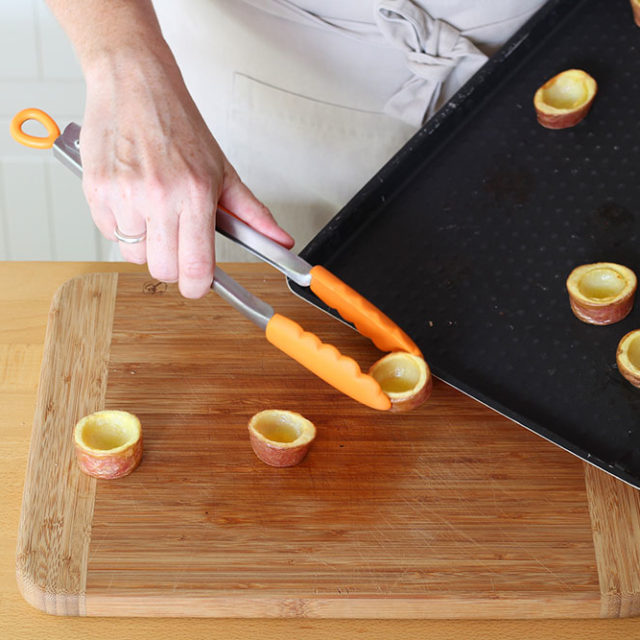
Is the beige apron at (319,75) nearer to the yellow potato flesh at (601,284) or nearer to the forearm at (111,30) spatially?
the forearm at (111,30)

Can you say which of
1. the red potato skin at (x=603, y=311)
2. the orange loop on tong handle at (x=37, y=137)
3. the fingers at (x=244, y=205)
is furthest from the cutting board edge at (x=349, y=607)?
the orange loop on tong handle at (x=37, y=137)

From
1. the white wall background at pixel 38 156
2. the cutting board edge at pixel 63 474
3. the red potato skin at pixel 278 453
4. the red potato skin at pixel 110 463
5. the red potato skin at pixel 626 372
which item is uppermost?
the red potato skin at pixel 626 372

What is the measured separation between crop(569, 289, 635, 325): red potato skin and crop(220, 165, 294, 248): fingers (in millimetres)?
557

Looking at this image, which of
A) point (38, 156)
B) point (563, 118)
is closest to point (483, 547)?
point (563, 118)

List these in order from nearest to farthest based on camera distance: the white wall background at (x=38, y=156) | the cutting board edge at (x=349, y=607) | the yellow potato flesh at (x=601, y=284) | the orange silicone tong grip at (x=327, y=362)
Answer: the cutting board edge at (x=349, y=607) → the orange silicone tong grip at (x=327, y=362) → the yellow potato flesh at (x=601, y=284) → the white wall background at (x=38, y=156)

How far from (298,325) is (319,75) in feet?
2.38

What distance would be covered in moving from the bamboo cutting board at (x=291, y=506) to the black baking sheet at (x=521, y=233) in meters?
0.11

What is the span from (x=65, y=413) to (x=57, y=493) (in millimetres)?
169

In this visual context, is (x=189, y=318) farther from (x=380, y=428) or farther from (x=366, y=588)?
(x=366, y=588)

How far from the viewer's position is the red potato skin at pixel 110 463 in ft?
5.33

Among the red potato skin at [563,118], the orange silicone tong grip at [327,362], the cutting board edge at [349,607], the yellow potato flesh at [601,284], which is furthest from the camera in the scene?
the red potato skin at [563,118]

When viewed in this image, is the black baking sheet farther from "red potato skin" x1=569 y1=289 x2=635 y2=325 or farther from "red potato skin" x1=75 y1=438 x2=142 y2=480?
"red potato skin" x1=75 y1=438 x2=142 y2=480

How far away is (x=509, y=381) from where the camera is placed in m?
1.71

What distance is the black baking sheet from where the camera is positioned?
1.69 metres
